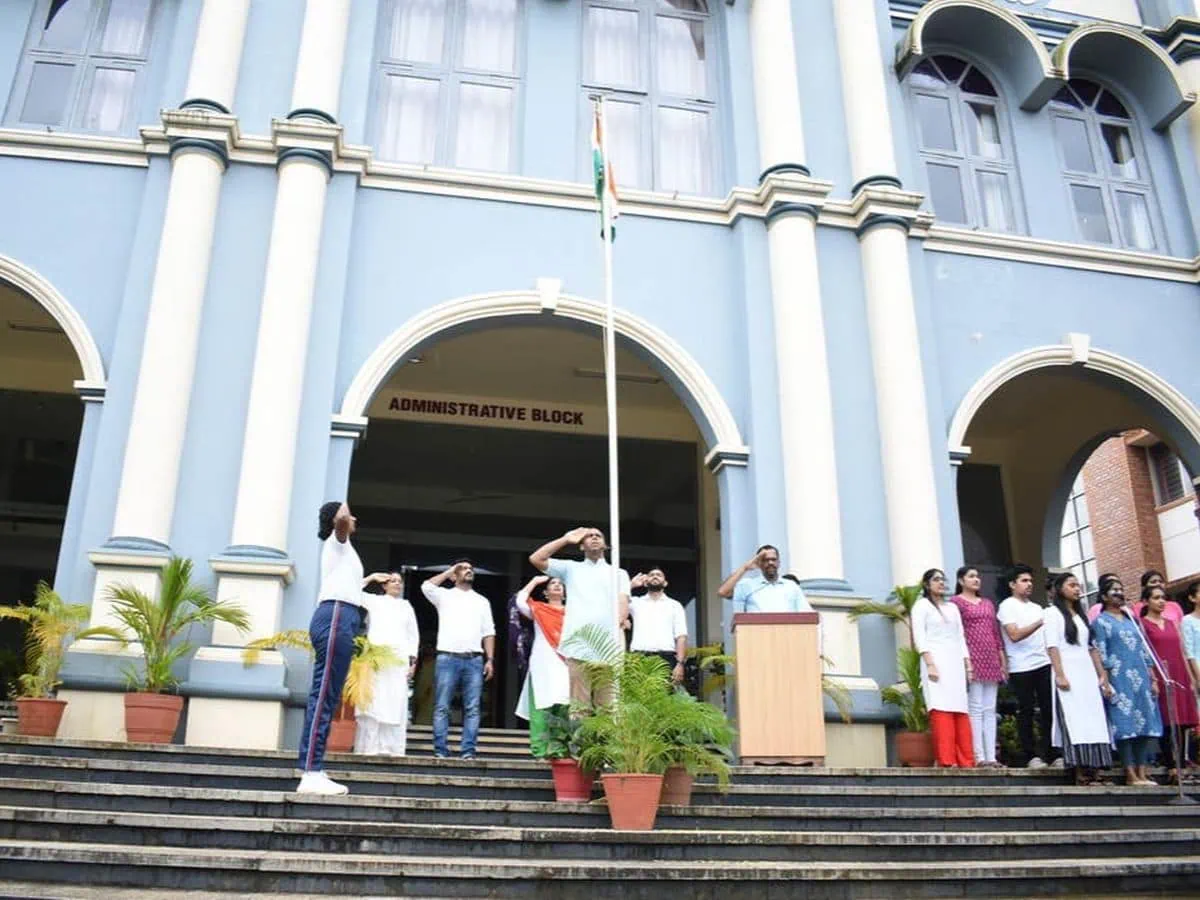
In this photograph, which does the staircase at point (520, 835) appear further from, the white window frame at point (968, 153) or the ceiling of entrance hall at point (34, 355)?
the ceiling of entrance hall at point (34, 355)

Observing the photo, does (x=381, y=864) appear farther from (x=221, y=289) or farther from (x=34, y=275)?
(x=34, y=275)

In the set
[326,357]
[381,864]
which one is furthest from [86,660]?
[381,864]

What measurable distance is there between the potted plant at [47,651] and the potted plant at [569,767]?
3.88m

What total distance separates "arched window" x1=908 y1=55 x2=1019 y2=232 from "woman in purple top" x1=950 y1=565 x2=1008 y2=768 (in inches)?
205

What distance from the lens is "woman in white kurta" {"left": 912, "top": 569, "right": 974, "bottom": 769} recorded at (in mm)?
8047

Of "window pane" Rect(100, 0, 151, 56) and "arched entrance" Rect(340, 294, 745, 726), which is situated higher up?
"window pane" Rect(100, 0, 151, 56)

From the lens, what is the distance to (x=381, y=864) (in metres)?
4.71

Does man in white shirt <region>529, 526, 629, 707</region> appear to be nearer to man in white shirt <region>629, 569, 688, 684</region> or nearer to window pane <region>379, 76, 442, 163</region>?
man in white shirt <region>629, 569, 688, 684</region>

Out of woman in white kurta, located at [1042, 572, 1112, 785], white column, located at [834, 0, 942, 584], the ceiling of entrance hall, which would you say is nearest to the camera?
woman in white kurta, located at [1042, 572, 1112, 785]

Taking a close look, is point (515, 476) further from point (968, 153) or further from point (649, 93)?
point (968, 153)

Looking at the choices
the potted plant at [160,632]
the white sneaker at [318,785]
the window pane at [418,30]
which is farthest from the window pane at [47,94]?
the white sneaker at [318,785]

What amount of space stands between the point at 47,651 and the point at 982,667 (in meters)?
6.84

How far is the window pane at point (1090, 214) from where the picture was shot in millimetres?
12258

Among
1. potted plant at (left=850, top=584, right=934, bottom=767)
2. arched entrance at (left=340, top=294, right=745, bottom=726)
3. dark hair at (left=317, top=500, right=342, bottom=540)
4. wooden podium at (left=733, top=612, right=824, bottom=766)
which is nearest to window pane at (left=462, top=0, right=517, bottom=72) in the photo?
arched entrance at (left=340, top=294, right=745, bottom=726)
